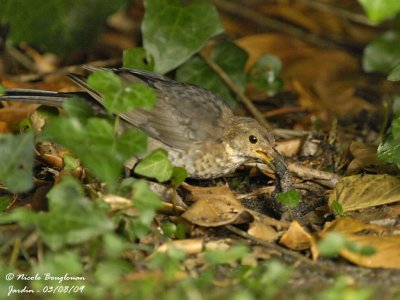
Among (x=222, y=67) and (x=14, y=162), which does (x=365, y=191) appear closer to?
(x=222, y=67)

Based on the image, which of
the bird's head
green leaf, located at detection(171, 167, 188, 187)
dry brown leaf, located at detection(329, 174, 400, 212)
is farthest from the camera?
the bird's head

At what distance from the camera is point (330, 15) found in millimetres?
8703

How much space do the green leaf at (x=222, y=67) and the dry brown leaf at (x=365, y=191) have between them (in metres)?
1.69

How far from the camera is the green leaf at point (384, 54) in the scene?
625 centimetres

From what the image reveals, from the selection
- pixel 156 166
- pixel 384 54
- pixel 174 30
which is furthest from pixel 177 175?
pixel 384 54

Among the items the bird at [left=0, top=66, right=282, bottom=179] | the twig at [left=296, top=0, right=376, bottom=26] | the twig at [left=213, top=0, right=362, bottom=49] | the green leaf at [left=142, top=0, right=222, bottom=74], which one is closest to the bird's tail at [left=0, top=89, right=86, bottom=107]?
the bird at [left=0, top=66, right=282, bottom=179]

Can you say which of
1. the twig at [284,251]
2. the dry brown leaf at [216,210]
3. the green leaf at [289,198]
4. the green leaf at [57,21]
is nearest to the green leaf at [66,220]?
the dry brown leaf at [216,210]

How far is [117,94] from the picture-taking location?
13.0 feet

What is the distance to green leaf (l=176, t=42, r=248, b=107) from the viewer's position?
6.41 metres

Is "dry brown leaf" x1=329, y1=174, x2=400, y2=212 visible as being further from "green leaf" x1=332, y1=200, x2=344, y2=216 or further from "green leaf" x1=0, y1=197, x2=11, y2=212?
"green leaf" x1=0, y1=197, x2=11, y2=212

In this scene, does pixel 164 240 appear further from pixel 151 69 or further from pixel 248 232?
pixel 151 69

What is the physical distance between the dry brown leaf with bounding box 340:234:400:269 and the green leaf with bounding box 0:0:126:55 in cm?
272

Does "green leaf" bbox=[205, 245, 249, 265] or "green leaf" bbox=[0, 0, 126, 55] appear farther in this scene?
"green leaf" bbox=[0, 0, 126, 55]

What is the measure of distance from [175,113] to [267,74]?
5.27ft
